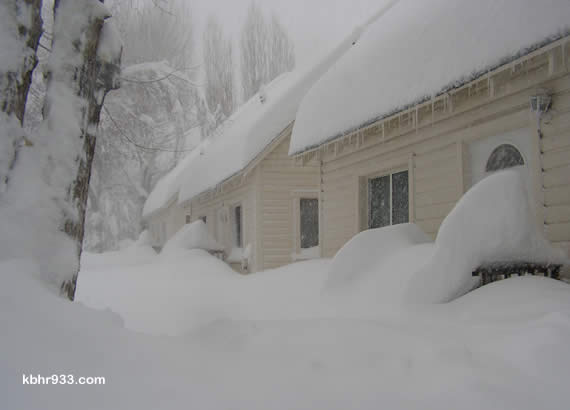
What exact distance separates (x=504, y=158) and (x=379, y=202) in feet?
9.73

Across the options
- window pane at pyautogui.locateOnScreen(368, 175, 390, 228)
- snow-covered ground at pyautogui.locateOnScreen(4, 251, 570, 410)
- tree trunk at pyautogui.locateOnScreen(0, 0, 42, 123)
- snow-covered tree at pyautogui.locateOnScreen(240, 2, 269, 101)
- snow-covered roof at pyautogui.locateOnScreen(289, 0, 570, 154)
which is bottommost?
snow-covered ground at pyautogui.locateOnScreen(4, 251, 570, 410)

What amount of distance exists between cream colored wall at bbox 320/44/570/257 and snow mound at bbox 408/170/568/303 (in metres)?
0.78

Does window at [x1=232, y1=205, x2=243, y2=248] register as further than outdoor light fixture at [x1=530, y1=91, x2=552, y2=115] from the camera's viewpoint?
Yes

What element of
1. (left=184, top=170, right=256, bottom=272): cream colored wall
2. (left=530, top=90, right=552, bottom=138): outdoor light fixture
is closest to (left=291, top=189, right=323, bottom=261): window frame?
(left=184, top=170, right=256, bottom=272): cream colored wall

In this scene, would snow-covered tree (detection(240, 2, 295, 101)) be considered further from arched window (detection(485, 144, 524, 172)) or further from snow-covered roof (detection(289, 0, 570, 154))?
arched window (detection(485, 144, 524, 172))

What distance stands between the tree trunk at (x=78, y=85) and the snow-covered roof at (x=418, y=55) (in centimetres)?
421

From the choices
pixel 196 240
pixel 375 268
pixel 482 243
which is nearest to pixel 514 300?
pixel 482 243

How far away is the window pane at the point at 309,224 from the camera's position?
13.1 meters

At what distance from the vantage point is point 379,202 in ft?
28.4

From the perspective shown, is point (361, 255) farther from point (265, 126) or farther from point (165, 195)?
point (165, 195)

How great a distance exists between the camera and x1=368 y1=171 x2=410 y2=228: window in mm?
7957

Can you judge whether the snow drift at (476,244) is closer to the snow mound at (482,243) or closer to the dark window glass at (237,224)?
the snow mound at (482,243)

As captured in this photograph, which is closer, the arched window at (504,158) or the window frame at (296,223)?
the arched window at (504,158)

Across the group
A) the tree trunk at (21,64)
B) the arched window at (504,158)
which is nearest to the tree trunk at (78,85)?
the tree trunk at (21,64)
